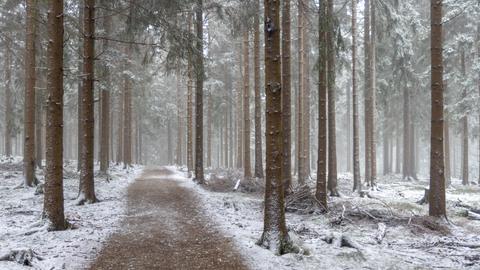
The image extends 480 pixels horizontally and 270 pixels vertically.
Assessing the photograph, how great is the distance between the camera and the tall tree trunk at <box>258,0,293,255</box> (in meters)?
7.46

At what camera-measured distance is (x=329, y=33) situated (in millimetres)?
10648

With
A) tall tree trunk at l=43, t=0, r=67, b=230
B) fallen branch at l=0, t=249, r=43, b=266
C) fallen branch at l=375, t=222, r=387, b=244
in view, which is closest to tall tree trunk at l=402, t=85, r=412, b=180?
fallen branch at l=375, t=222, r=387, b=244

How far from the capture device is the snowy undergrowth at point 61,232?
6.96m

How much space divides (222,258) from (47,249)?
10.1 ft

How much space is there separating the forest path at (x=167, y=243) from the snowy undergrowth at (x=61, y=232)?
0.33 metres

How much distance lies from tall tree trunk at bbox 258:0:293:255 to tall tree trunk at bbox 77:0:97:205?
5.85 metres

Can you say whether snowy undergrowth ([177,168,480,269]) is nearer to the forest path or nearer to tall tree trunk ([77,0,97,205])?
the forest path

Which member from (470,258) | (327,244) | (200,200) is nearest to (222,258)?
(327,244)

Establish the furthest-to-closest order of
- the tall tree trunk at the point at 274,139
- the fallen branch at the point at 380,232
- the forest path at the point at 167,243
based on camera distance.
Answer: the fallen branch at the point at 380,232 < the tall tree trunk at the point at 274,139 < the forest path at the point at 167,243

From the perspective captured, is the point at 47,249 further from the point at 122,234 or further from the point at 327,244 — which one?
the point at 327,244

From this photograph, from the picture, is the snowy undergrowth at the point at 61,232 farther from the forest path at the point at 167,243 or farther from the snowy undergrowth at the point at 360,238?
the snowy undergrowth at the point at 360,238

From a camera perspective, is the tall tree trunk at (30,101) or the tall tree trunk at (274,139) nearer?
the tall tree trunk at (274,139)

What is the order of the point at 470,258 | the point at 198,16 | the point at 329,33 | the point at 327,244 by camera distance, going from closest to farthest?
1. the point at 470,258
2. the point at 327,244
3. the point at 329,33
4. the point at 198,16

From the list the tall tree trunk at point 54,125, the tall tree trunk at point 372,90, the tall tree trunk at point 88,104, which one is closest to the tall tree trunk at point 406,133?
the tall tree trunk at point 372,90
